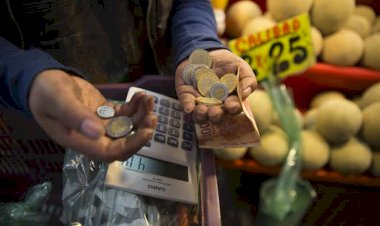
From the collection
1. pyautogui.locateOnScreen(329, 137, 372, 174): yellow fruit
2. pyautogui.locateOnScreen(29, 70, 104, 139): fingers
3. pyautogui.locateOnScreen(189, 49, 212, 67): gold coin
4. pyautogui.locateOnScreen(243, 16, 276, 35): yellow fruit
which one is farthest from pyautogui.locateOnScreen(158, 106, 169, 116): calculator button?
pyautogui.locateOnScreen(329, 137, 372, 174): yellow fruit

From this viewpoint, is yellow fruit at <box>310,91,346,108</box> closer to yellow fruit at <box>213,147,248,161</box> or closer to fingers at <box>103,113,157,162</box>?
yellow fruit at <box>213,147,248,161</box>

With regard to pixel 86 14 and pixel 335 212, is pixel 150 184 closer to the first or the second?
pixel 86 14

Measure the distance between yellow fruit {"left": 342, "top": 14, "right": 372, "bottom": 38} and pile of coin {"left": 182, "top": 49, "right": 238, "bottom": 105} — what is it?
0.65 metres

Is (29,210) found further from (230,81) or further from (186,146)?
(230,81)

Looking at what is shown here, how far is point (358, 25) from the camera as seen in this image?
1220 mm

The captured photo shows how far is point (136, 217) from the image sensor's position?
2.09 feet

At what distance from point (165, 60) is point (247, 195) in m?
0.39

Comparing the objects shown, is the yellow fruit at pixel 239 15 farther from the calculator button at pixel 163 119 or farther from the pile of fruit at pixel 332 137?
the calculator button at pixel 163 119

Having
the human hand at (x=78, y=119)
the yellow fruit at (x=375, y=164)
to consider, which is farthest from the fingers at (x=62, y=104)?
the yellow fruit at (x=375, y=164)

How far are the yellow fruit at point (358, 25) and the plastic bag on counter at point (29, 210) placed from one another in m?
0.94

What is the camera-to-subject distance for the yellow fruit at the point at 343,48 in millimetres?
1157

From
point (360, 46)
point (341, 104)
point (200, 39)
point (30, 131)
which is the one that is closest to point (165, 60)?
point (200, 39)

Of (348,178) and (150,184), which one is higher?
(150,184)

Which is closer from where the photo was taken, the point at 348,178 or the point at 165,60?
the point at 165,60
